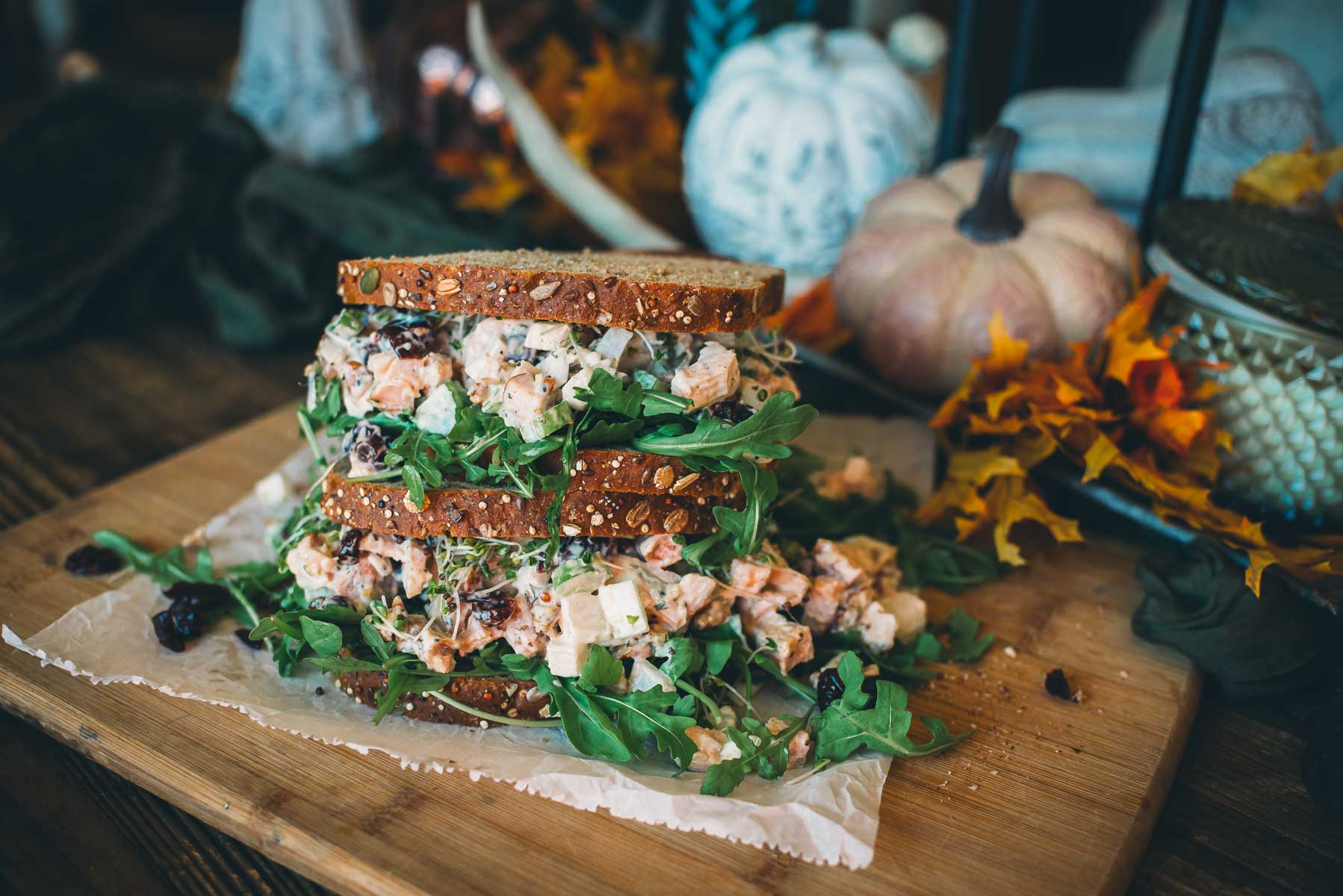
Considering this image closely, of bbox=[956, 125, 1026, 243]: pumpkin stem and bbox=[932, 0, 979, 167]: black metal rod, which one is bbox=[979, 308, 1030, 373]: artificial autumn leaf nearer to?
bbox=[956, 125, 1026, 243]: pumpkin stem

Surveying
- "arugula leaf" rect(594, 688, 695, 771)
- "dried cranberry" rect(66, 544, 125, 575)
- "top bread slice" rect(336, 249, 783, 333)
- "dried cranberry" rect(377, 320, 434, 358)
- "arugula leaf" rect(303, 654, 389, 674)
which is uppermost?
"top bread slice" rect(336, 249, 783, 333)

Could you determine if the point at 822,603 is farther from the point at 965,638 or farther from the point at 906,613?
the point at 965,638

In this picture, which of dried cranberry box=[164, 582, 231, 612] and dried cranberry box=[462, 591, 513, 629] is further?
dried cranberry box=[164, 582, 231, 612]

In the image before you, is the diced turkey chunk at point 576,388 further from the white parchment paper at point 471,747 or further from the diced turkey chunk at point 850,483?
the diced turkey chunk at point 850,483

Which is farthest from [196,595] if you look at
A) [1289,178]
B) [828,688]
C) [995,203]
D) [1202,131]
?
[1202,131]

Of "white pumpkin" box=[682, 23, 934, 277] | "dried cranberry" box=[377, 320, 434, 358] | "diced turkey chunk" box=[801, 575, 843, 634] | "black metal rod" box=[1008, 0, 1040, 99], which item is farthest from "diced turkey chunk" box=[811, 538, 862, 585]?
"black metal rod" box=[1008, 0, 1040, 99]

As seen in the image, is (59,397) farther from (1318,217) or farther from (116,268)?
(1318,217)

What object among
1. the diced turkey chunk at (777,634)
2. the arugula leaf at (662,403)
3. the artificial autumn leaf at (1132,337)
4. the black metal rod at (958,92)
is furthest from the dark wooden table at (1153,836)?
the black metal rod at (958,92)
